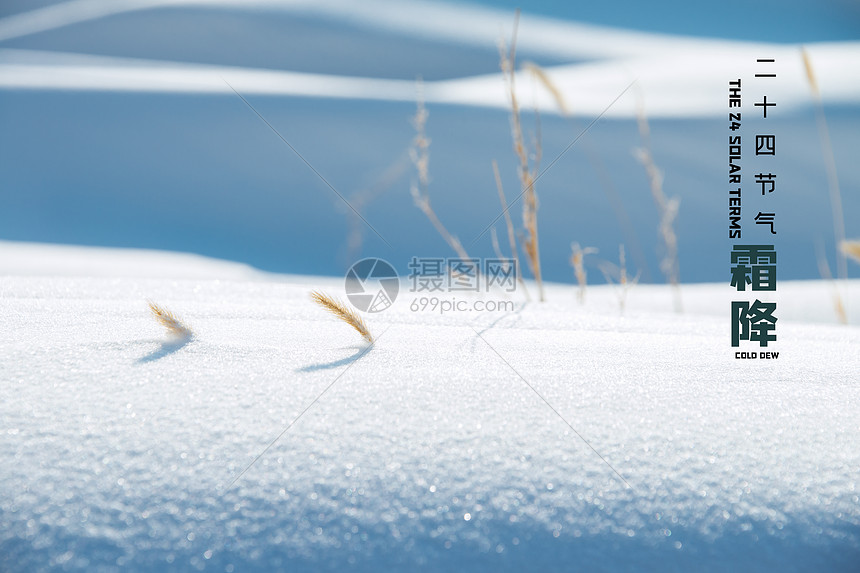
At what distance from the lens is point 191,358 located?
2.63 ft

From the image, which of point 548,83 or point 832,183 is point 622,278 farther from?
point 832,183

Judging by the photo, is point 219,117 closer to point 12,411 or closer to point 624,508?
point 12,411

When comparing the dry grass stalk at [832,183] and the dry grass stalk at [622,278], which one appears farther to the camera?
the dry grass stalk at [622,278]

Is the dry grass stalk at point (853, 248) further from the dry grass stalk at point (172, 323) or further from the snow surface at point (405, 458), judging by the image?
the dry grass stalk at point (172, 323)

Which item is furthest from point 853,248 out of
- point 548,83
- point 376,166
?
point 376,166

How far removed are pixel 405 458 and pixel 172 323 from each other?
456 mm

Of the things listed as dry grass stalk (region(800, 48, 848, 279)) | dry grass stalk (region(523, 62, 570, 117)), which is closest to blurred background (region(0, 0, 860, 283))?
dry grass stalk (region(800, 48, 848, 279))

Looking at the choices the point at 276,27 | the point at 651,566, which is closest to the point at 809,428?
the point at 651,566

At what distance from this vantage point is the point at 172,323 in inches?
34.4

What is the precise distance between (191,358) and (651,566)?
0.57 m

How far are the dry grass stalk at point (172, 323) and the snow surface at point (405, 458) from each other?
24 mm

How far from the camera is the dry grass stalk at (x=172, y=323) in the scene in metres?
0.87

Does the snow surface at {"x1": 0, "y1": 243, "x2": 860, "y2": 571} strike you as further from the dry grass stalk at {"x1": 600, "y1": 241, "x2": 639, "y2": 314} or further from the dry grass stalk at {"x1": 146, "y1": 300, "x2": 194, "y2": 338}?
the dry grass stalk at {"x1": 600, "y1": 241, "x2": 639, "y2": 314}

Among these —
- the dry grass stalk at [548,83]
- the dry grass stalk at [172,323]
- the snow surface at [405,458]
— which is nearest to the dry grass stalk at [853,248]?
the snow surface at [405,458]
